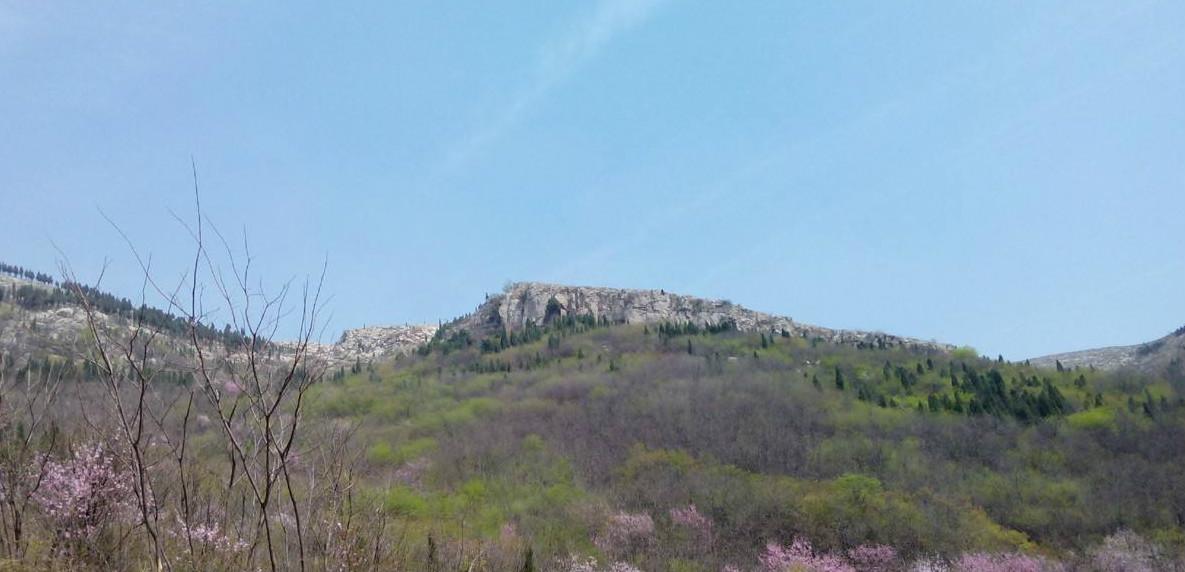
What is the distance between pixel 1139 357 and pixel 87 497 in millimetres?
108036

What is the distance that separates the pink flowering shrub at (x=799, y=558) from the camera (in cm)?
2909

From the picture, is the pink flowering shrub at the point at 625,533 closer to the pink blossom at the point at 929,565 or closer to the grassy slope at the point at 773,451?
the grassy slope at the point at 773,451

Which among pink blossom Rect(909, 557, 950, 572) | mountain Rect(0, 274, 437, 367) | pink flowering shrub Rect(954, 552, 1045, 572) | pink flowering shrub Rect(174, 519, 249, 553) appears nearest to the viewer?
mountain Rect(0, 274, 437, 367)

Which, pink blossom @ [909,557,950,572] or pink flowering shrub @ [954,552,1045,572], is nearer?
pink blossom @ [909,557,950,572]

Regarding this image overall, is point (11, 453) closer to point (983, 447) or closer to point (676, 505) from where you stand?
point (676, 505)

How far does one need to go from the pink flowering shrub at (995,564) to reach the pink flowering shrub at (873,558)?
2133mm

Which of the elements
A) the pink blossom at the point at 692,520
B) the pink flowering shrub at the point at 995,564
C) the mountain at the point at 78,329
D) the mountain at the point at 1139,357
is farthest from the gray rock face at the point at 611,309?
the pink flowering shrub at the point at 995,564

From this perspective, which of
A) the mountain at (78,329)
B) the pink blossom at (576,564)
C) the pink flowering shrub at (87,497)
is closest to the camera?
the mountain at (78,329)

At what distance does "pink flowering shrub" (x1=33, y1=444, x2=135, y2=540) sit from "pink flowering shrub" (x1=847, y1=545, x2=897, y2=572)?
27653mm

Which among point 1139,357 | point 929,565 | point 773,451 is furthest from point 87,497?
point 1139,357

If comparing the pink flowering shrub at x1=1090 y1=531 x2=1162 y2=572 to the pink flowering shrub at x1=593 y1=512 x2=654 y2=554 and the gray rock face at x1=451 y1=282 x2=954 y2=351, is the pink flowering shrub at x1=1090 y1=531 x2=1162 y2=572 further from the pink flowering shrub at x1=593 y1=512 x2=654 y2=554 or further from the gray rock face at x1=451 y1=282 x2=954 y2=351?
the gray rock face at x1=451 y1=282 x2=954 y2=351

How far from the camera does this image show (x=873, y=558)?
29.9 metres

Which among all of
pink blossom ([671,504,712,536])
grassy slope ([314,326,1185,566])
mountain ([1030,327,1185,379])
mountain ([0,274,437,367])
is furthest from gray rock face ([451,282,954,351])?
pink blossom ([671,504,712,536])

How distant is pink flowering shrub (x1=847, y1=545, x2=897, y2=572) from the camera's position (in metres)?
29.5
